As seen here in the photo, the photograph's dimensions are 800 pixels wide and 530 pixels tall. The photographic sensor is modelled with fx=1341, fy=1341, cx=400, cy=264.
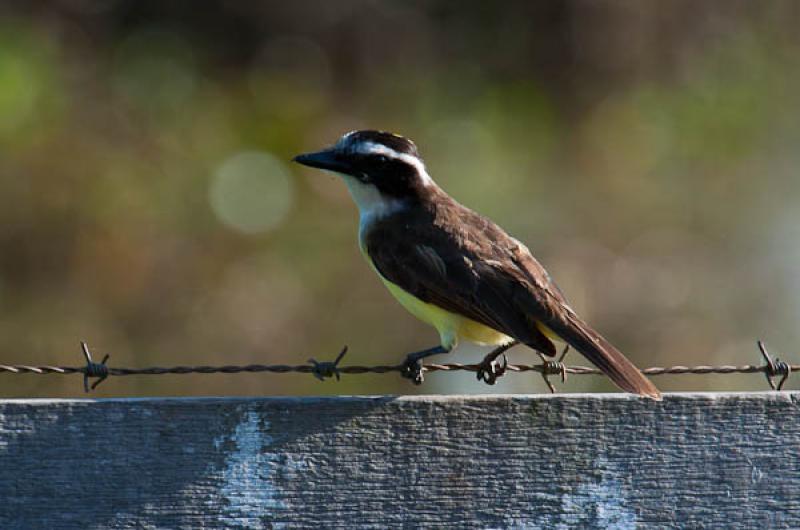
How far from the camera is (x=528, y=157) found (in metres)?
12.9

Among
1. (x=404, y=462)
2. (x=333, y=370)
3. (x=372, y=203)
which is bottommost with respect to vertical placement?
(x=404, y=462)

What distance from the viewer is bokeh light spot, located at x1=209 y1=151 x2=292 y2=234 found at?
1145 centimetres

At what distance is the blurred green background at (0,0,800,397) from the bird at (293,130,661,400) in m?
3.56

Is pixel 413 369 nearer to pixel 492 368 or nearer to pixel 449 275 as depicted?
pixel 492 368

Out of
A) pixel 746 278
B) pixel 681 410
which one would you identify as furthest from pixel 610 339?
pixel 681 410

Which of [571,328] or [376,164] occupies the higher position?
[376,164]

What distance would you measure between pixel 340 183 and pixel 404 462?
26.2 ft

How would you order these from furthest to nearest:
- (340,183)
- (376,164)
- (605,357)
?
(340,183) < (376,164) < (605,357)

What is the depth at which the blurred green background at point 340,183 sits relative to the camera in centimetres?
1065

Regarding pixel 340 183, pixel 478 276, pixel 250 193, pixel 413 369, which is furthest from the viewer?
pixel 340 183

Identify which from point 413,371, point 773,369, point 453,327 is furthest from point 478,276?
point 773,369

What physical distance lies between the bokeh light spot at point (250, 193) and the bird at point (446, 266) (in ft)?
17.2

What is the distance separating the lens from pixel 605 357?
487 cm

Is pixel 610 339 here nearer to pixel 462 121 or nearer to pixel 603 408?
pixel 462 121
